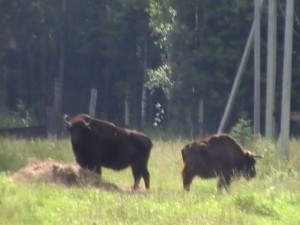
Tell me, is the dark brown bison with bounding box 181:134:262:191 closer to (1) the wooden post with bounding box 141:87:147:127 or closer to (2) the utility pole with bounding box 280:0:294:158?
(2) the utility pole with bounding box 280:0:294:158

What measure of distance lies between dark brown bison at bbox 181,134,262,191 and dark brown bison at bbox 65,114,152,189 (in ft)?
4.34

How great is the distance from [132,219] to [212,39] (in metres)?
31.1

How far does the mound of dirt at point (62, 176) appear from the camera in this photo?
18.2 metres

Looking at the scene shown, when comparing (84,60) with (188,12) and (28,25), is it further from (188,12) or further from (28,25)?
(188,12)

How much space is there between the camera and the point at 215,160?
755 inches

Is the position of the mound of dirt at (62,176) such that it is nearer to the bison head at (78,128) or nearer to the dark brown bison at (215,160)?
the bison head at (78,128)

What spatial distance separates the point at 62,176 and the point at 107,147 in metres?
1.80

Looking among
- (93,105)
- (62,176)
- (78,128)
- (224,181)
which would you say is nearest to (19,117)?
(93,105)

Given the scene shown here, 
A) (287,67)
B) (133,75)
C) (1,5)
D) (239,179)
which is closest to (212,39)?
(133,75)

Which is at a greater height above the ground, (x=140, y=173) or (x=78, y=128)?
(x=78, y=128)

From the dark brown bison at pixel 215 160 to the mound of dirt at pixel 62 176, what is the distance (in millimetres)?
1324

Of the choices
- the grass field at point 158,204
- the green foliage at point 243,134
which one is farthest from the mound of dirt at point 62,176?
the green foliage at point 243,134

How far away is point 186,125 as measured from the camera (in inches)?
1836

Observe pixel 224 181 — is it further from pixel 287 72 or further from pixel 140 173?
pixel 287 72
